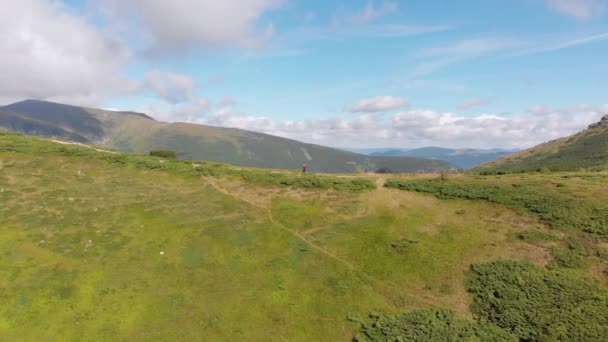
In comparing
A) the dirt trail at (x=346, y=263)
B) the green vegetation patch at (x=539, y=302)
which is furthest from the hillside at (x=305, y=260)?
the dirt trail at (x=346, y=263)

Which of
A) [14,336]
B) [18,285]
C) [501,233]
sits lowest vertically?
[14,336]

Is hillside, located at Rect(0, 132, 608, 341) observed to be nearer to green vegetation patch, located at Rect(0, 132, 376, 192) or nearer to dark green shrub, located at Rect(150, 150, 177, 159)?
green vegetation patch, located at Rect(0, 132, 376, 192)

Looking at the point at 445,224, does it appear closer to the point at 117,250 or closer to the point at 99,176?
the point at 117,250

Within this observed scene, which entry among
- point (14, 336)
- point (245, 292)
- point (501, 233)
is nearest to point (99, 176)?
point (14, 336)

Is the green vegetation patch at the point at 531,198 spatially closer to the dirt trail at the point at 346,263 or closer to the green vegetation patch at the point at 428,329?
the dirt trail at the point at 346,263

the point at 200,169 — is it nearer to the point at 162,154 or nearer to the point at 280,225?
the point at 162,154

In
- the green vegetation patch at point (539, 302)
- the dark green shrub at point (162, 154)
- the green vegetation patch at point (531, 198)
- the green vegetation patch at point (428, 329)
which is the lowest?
the green vegetation patch at point (428, 329)
